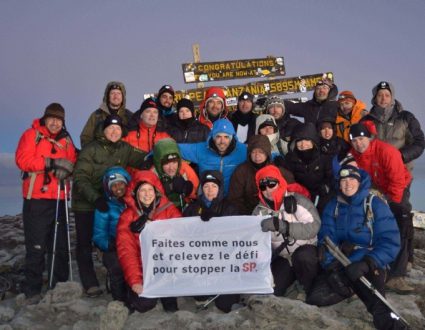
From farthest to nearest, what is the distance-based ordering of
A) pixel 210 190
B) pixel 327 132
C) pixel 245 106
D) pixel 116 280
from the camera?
pixel 245 106
pixel 327 132
pixel 116 280
pixel 210 190

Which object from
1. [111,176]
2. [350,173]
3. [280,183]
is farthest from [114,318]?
[350,173]

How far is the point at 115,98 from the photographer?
8.57m

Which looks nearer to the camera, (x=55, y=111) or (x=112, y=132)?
(x=112, y=132)

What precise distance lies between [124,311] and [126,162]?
2720 mm

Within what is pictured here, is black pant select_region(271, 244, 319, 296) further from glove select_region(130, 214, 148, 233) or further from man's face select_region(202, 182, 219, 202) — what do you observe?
glove select_region(130, 214, 148, 233)

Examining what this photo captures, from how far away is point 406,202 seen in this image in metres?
7.87

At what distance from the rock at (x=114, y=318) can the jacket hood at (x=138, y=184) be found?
148 centimetres

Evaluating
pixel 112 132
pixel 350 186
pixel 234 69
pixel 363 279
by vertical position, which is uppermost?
pixel 234 69

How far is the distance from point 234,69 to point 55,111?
1259 cm

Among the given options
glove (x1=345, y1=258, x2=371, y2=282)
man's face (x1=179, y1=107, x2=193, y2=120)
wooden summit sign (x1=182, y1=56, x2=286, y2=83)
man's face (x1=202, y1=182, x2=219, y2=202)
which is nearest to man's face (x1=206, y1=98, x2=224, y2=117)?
man's face (x1=179, y1=107, x2=193, y2=120)

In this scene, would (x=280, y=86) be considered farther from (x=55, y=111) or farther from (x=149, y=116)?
(x=55, y=111)

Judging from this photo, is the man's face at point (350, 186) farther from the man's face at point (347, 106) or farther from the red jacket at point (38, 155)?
the red jacket at point (38, 155)

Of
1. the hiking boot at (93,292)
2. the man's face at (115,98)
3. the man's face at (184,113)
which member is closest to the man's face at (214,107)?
the man's face at (184,113)

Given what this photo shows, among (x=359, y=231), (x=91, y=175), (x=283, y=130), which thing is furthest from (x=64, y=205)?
(x=359, y=231)
